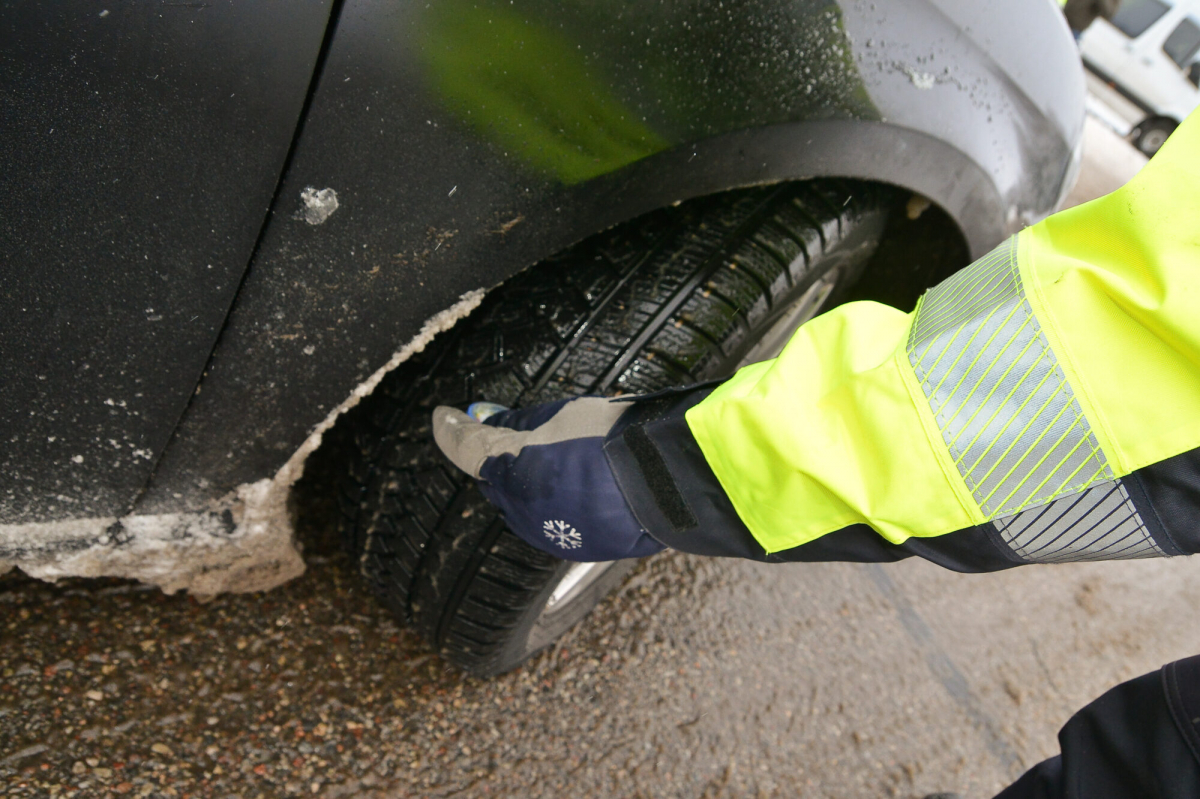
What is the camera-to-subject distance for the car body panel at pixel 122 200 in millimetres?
669

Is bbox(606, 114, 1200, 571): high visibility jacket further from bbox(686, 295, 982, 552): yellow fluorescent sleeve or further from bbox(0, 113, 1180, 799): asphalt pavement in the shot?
bbox(0, 113, 1180, 799): asphalt pavement

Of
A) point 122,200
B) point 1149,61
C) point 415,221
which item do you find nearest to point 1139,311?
point 415,221

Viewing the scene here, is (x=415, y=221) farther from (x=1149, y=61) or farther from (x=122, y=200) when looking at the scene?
(x=1149, y=61)

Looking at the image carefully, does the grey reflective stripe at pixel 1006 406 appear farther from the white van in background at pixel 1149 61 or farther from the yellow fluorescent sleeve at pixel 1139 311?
the white van in background at pixel 1149 61

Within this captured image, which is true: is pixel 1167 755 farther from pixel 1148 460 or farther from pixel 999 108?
pixel 999 108

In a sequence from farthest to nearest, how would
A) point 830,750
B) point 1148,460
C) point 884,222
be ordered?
point 830,750, point 884,222, point 1148,460

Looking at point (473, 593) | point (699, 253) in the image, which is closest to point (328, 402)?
point (473, 593)

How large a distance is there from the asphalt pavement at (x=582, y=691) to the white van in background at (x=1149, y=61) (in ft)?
24.3

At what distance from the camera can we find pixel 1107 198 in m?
0.73

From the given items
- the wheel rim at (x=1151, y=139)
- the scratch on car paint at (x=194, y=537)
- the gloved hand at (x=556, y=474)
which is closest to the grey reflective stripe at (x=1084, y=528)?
the gloved hand at (x=556, y=474)

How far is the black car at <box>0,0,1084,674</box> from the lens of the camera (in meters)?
0.73

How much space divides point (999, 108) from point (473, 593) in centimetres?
118

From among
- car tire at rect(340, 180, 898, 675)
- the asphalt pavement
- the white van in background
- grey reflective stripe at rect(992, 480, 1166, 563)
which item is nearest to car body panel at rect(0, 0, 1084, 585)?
car tire at rect(340, 180, 898, 675)

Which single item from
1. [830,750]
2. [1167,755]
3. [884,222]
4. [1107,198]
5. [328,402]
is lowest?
[830,750]
